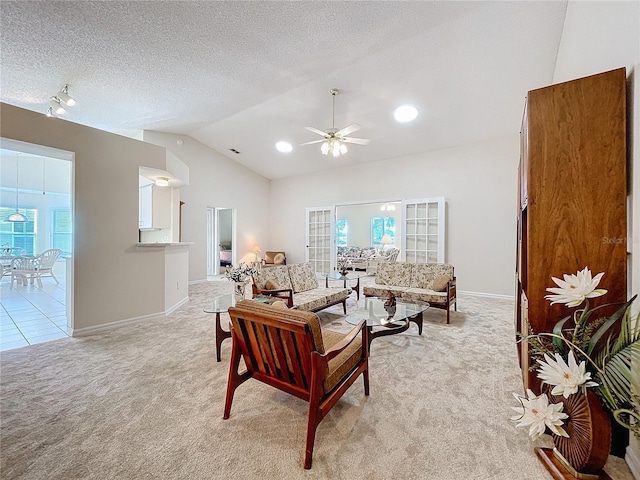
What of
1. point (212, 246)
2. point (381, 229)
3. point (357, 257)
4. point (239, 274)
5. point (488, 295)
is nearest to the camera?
point (239, 274)

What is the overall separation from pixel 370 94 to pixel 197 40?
2.56m

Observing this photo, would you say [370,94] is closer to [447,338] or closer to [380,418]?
[447,338]

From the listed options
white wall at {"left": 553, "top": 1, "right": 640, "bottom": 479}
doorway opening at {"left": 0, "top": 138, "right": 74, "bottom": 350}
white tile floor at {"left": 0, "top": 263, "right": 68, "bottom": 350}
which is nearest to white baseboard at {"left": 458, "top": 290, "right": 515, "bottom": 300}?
white wall at {"left": 553, "top": 1, "right": 640, "bottom": 479}

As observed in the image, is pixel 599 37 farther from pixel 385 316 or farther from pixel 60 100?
pixel 60 100

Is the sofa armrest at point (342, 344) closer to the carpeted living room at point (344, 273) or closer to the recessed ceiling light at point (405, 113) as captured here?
the carpeted living room at point (344, 273)

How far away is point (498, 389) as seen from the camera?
2.21 metres

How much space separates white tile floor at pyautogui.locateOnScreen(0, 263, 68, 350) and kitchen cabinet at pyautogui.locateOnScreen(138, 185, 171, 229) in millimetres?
1898

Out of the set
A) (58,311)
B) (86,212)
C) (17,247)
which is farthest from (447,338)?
(17,247)

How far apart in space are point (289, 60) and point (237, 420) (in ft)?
12.7

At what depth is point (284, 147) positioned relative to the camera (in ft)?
22.1

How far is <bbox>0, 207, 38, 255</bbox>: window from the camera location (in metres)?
7.52

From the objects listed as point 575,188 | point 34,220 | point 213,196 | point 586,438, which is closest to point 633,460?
point 586,438

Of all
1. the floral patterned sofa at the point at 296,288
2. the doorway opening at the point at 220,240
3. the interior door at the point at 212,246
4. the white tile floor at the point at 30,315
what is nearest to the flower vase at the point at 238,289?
the floral patterned sofa at the point at 296,288

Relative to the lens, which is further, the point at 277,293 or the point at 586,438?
the point at 277,293
